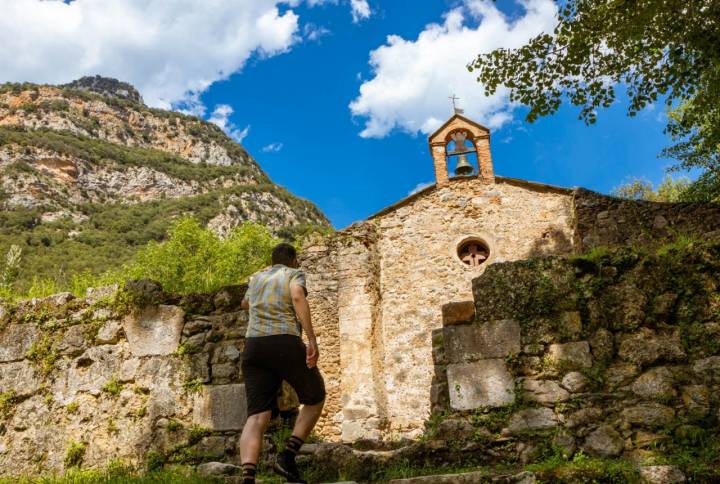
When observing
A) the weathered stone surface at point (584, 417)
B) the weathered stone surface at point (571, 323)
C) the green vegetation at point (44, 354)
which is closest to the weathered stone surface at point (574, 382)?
the weathered stone surface at point (584, 417)

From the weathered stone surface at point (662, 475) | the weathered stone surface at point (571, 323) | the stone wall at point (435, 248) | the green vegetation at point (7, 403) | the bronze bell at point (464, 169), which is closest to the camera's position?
the weathered stone surface at point (662, 475)

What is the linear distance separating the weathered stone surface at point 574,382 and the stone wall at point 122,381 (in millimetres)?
2543

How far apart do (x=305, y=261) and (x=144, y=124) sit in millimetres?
95803

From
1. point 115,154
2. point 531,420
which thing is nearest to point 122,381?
point 531,420

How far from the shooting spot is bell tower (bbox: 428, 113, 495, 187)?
15.3 metres

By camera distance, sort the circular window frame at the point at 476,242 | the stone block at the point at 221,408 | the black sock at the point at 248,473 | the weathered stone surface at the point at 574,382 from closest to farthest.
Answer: the black sock at the point at 248,473 → the weathered stone surface at the point at 574,382 → the stone block at the point at 221,408 → the circular window frame at the point at 476,242

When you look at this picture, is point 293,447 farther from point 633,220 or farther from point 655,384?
point 633,220

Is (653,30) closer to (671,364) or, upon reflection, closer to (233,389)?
(671,364)

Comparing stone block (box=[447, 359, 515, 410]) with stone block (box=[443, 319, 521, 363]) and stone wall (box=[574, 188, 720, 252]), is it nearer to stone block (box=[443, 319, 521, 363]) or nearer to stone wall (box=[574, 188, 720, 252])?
stone block (box=[443, 319, 521, 363])

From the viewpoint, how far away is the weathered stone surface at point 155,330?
484 cm

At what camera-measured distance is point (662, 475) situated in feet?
9.52

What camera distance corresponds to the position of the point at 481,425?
12.4ft

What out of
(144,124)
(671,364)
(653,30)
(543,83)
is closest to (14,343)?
(671,364)

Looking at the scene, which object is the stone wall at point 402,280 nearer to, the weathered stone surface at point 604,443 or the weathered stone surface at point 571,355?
the weathered stone surface at point 571,355
